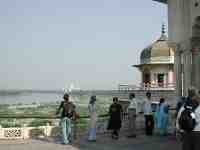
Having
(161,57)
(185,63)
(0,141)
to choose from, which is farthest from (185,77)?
(161,57)

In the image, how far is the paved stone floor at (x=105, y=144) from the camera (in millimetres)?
9859

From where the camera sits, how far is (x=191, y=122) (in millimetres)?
6562

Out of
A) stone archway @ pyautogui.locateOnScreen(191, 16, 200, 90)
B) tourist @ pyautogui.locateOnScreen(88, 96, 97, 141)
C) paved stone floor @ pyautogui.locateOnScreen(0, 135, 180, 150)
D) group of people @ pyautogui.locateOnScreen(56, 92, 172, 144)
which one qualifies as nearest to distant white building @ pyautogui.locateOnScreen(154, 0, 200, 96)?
stone archway @ pyautogui.locateOnScreen(191, 16, 200, 90)

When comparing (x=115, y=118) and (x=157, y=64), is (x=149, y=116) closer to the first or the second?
(x=115, y=118)

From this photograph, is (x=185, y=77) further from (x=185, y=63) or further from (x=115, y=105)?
(x=115, y=105)

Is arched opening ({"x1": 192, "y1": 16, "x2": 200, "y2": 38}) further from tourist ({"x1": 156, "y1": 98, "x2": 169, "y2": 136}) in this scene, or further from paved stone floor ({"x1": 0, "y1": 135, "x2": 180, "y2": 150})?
paved stone floor ({"x1": 0, "y1": 135, "x2": 180, "y2": 150})

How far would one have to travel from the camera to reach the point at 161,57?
35688 mm

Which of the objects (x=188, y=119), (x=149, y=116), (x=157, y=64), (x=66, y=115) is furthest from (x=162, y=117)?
(x=157, y=64)

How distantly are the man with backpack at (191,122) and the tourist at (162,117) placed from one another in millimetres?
5102

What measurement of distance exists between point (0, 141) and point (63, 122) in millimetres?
2005

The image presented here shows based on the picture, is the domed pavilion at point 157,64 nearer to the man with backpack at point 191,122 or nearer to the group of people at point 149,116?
the group of people at point 149,116

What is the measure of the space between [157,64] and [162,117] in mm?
24274

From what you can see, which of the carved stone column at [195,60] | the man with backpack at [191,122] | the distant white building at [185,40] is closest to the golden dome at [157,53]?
the distant white building at [185,40]

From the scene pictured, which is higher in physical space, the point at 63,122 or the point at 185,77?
the point at 185,77
